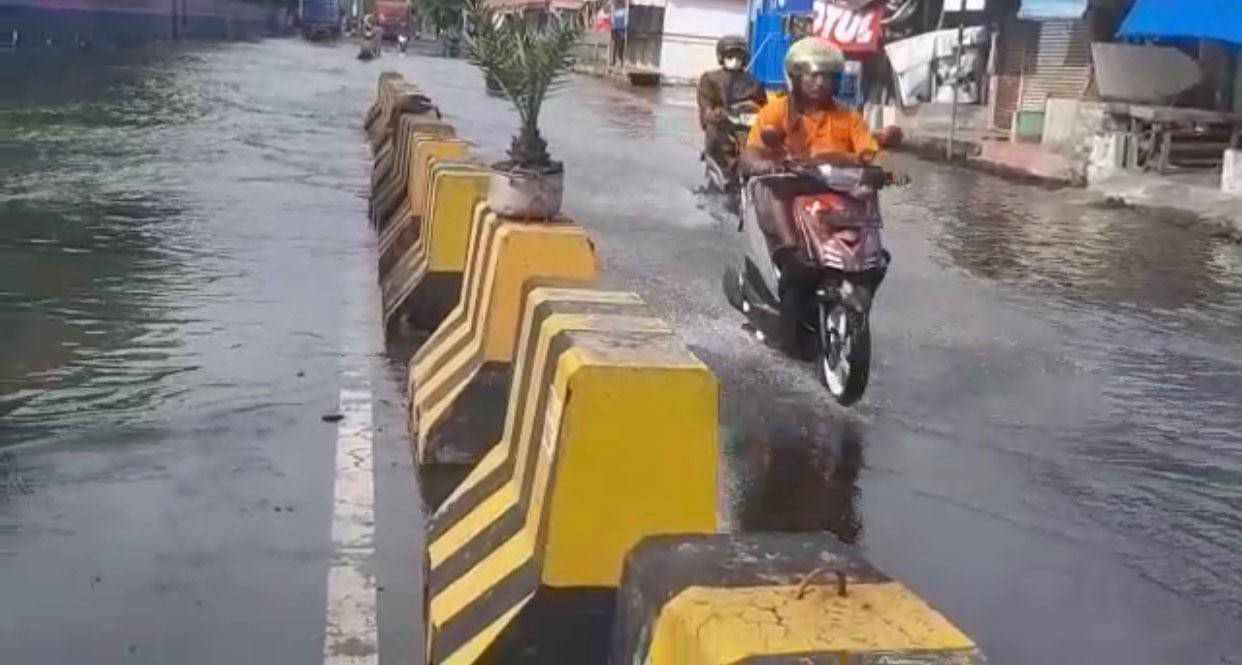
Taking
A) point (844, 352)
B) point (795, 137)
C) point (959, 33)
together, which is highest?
point (959, 33)

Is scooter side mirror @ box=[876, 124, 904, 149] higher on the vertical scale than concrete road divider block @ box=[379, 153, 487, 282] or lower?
higher

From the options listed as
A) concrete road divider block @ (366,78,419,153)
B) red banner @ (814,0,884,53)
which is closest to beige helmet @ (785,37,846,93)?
concrete road divider block @ (366,78,419,153)

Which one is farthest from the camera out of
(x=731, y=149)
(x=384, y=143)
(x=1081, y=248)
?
A: (x=384, y=143)

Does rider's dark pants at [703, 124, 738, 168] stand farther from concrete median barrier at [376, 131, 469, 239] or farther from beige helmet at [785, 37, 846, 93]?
beige helmet at [785, 37, 846, 93]

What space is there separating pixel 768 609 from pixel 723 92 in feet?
37.2

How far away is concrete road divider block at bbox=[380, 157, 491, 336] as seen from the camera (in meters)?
7.88

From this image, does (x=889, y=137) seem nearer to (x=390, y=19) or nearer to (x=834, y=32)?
(x=834, y=32)

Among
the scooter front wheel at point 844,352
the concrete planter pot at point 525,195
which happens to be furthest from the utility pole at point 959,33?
the concrete planter pot at point 525,195

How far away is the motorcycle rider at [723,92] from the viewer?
13.3 m

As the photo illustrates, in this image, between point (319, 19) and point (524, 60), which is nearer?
point (524, 60)

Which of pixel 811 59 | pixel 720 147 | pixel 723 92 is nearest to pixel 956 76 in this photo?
pixel 723 92

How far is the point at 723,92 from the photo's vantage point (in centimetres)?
1365

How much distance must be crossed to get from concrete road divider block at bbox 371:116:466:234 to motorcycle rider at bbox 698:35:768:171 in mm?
2464

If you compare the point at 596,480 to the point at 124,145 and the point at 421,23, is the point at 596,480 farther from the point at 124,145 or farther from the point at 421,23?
the point at 421,23
